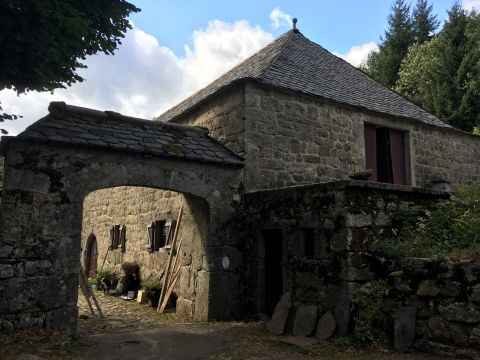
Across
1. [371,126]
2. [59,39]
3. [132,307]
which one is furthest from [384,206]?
[132,307]

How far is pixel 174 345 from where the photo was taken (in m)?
6.15

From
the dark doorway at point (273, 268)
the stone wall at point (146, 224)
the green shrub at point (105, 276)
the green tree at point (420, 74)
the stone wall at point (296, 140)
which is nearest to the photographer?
the dark doorway at point (273, 268)

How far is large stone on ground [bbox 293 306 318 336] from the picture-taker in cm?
617

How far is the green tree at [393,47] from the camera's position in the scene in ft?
85.0

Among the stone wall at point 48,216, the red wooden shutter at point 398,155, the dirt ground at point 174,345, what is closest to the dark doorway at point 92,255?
the dirt ground at point 174,345

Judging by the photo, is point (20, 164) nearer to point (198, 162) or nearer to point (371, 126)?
point (198, 162)

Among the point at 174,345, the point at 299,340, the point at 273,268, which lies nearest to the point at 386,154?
the point at 273,268

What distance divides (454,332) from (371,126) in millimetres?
6577

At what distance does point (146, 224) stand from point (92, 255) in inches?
203

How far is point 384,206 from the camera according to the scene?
6.43 metres

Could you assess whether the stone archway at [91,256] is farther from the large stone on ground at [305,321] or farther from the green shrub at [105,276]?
the large stone on ground at [305,321]

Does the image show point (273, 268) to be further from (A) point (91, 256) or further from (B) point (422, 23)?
(B) point (422, 23)

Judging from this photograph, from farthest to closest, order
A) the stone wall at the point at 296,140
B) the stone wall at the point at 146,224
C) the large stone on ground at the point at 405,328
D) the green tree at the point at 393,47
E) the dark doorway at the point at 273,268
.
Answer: the green tree at the point at 393,47, the stone wall at the point at 296,140, the stone wall at the point at 146,224, the dark doorway at the point at 273,268, the large stone on ground at the point at 405,328

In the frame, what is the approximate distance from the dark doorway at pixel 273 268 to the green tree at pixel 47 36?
4.46 m
